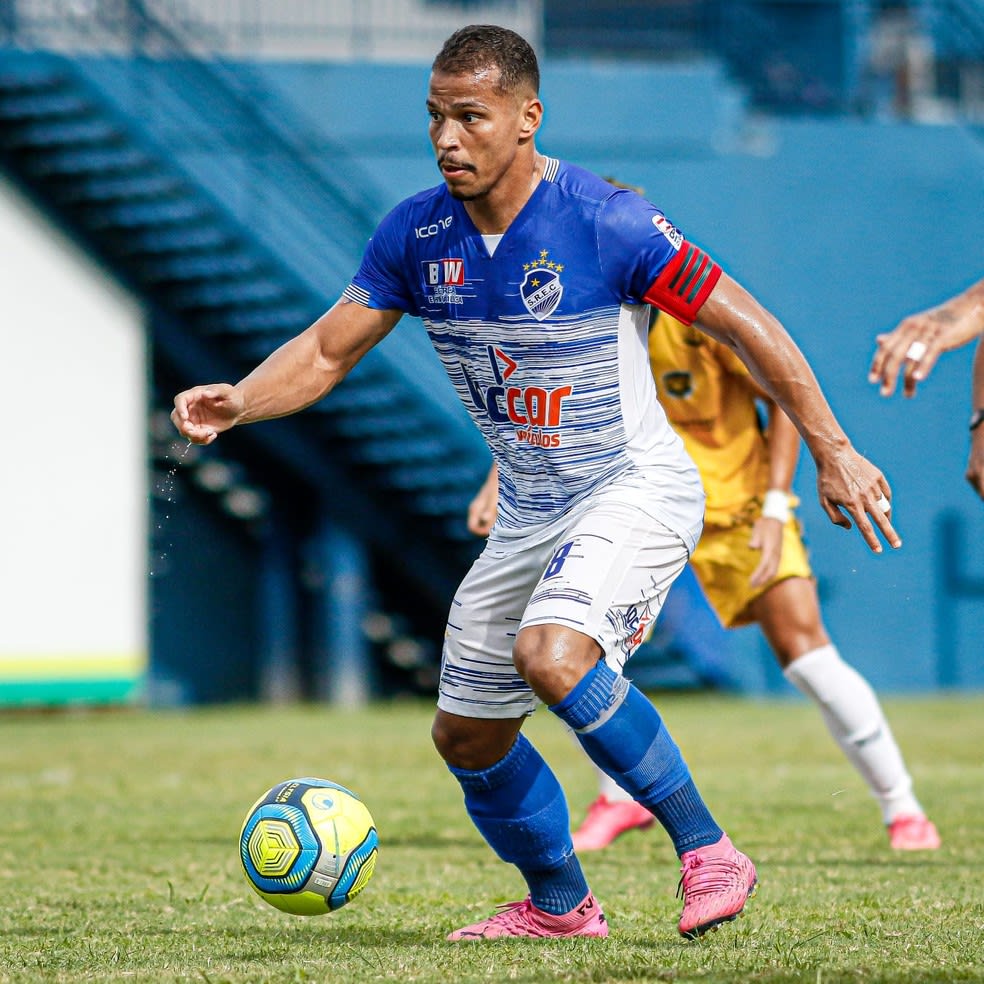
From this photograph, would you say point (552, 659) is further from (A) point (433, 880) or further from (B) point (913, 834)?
(B) point (913, 834)

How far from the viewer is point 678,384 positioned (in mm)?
7309

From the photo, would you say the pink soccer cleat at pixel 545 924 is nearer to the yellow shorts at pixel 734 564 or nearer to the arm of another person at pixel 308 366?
the arm of another person at pixel 308 366

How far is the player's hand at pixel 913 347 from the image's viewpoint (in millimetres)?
4789

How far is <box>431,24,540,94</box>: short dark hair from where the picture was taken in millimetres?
4703

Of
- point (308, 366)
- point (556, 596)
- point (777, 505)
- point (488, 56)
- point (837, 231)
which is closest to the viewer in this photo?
point (556, 596)

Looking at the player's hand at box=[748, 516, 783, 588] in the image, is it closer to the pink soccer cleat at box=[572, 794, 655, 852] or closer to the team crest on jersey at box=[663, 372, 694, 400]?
the team crest on jersey at box=[663, 372, 694, 400]

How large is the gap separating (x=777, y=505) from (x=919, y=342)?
7.43 feet

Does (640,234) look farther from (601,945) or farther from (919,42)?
(919,42)

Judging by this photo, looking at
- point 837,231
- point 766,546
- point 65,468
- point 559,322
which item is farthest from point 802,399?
point 837,231

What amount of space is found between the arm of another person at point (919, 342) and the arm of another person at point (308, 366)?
1.42 metres

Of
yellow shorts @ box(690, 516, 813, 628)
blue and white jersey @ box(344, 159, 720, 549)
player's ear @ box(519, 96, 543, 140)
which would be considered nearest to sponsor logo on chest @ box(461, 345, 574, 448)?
blue and white jersey @ box(344, 159, 720, 549)

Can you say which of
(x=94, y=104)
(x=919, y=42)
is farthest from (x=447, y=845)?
(x=919, y=42)

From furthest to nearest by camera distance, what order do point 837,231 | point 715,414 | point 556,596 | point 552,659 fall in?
point 837,231, point 715,414, point 556,596, point 552,659

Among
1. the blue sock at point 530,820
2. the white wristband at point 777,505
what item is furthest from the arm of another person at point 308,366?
the white wristband at point 777,505
